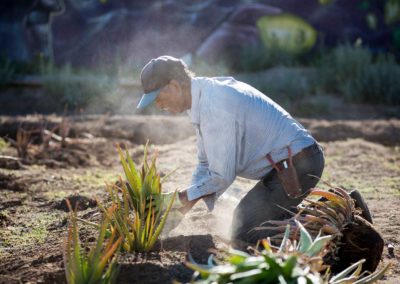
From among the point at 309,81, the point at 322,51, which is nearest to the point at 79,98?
the point at 309,81

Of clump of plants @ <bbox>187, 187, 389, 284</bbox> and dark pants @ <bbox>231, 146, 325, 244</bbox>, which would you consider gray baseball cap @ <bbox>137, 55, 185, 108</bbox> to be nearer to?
dark pants @ <bbox>231, 146, 325, 244</bbox>

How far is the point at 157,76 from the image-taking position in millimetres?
4000

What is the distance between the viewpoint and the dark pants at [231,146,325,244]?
4379mm

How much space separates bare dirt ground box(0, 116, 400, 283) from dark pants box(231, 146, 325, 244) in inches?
5.9

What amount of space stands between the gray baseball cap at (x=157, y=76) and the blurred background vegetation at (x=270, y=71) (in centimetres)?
817

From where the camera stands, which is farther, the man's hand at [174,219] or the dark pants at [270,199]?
the dark pants at [270,199]

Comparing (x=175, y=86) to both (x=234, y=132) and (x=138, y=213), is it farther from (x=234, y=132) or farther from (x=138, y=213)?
(x=138, y=213)

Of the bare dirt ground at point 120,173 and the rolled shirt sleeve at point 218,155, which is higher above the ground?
the rolled shirt sleeve at point 218,155

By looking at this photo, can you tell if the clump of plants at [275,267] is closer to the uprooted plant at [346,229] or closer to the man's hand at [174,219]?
the uprooted plant at [346,229]

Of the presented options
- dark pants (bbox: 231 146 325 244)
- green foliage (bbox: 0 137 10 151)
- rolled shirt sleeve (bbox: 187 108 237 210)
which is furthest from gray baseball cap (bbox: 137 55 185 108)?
green foliage (bbox: 0 137 10 151)

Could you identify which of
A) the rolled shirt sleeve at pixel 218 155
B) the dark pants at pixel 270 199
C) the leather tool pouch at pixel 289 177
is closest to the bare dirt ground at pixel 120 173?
the dark pants at pixel 270 199

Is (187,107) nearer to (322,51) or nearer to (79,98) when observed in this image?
(79,98)

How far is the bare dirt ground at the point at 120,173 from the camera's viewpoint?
146 inches

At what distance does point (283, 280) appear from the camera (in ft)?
8.35
